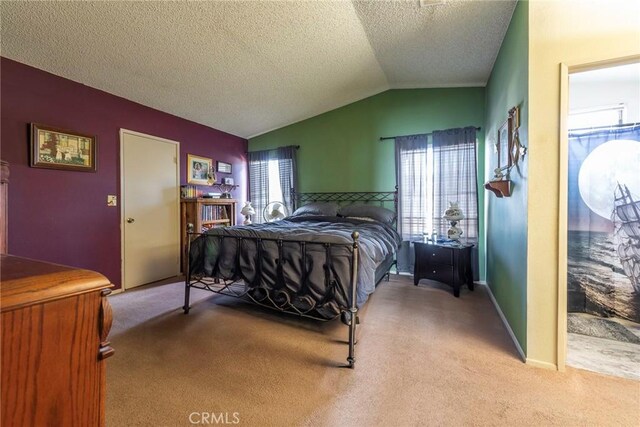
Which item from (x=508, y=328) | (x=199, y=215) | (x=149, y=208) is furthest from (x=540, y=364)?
(x=149, y=208)

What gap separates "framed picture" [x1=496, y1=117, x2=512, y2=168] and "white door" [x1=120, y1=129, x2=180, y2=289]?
158 inches

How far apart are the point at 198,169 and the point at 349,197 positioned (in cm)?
241

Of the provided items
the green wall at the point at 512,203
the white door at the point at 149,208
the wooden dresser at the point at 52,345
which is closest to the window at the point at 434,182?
the green wall at the point at 512,203

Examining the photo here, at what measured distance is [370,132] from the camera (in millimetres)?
4211

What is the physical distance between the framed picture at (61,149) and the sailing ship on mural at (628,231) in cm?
520

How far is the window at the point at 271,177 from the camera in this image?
4742 millimetres

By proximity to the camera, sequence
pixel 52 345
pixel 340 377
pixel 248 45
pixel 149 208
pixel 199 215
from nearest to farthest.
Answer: pixel 52 345 → pixel 340 377 → pixel 248 45 → pixel 149 208 → pixel 199 215

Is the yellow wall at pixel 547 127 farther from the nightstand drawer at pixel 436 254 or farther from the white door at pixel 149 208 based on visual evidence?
the white door at pixel 149 208

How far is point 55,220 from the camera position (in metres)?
2.77

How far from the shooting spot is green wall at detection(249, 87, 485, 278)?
3.69 metres

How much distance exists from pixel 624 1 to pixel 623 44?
243 mm

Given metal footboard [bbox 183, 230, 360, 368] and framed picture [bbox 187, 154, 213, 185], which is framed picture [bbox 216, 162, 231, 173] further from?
metal footboard [bbox 183, 230, 360, 368]

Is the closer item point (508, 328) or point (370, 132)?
point (508, 328)

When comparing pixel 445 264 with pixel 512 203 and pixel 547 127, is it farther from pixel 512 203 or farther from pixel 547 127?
pixel 547 127
